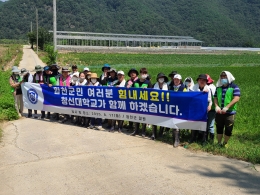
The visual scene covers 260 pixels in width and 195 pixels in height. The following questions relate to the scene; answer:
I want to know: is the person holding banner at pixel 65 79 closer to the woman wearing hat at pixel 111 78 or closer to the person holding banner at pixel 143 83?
the woman wearing hat at pixel 111 78

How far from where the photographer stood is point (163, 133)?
8.23 m

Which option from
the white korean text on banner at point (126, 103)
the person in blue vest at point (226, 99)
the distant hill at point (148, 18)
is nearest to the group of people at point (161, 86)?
the person in blue vest at point (226, 99)

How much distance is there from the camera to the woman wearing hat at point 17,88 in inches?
400

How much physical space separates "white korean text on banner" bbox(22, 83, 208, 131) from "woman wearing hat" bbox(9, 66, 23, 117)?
0.66 feet

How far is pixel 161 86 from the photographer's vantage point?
7.70 m

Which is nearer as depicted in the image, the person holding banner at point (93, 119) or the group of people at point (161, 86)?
the group of people at point (161, 86)

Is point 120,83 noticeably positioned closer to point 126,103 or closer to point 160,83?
point 126,103

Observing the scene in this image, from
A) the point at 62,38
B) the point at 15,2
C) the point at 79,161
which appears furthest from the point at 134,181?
the point at 15,2

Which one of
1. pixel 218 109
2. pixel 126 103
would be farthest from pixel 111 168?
pixel 126 103

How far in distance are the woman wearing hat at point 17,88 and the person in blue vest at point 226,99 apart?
6.58 metres

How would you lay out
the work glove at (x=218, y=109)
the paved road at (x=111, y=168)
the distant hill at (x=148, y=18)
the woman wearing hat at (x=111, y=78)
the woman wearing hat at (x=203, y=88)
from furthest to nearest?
the distant hill at (x=148, y=18) < the woman wearing hat at (x=111, y=78) < the woman wearing hat at (x=203, y=88) < the work glove at (x=218, y=109) < the paved road at (x=111, y=168)

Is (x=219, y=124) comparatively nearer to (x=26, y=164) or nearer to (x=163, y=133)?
(x=163, y=133)

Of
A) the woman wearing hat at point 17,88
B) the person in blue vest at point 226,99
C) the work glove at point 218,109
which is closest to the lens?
the person in blue vest at point 226,99

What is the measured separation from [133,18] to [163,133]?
15682cm
